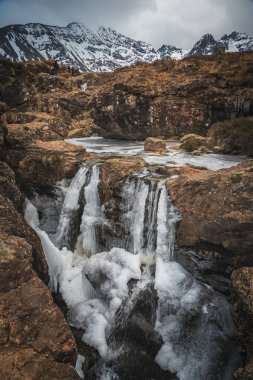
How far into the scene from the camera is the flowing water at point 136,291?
8461 mm

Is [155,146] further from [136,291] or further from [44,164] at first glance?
[136,291]

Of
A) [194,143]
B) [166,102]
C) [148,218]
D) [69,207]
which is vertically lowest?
[69,207]

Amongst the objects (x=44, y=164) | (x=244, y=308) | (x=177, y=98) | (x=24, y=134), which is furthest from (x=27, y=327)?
(x=177, y=98)

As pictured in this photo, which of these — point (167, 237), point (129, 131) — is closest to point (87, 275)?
point (167, 237)

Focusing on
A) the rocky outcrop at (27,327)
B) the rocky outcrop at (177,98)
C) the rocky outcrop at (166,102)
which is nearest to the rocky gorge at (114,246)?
the rocky outcrop at (27,327)

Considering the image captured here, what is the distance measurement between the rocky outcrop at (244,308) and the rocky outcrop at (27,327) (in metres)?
4.25

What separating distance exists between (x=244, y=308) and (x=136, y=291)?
364 cm

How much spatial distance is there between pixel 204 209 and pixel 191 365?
15.3ft

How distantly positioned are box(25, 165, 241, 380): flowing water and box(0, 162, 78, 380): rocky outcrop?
233 cm

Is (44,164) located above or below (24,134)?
below

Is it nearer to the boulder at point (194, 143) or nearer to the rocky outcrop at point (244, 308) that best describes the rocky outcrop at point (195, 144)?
the boulder at point (194, 143)

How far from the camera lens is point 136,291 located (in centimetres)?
1016

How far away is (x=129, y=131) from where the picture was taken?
1051 inches

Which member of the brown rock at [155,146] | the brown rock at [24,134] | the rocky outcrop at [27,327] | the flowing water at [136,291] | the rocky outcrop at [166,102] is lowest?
the flowing water at [136,291]
